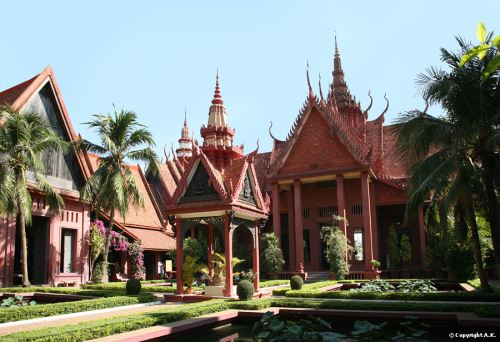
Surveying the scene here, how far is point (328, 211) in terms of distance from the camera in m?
25.3

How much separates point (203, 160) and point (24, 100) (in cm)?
1066

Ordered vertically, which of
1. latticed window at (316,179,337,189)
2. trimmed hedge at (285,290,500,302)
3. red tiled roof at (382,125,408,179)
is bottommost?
trimmed hedge at (285,290,500,302)

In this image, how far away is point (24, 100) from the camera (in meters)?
19.6

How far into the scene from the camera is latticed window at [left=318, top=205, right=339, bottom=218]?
25.0m

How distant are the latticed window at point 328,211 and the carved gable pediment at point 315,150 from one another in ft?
8.39

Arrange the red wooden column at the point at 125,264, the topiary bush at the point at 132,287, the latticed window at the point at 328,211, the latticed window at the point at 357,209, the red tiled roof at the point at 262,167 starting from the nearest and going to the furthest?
the topiary bush at the point at 132,287, the latticed window at the point at 357,209, the red wooden column at the point at 125,264, the latticed window at the point at 328,211, the red tiled roof at the point at 262,167

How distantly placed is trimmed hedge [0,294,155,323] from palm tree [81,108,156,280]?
330 inches

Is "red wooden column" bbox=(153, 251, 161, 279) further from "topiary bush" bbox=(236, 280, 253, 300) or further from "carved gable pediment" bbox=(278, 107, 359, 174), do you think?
"topiary bush" bbox=(236, 280, 253, 300)

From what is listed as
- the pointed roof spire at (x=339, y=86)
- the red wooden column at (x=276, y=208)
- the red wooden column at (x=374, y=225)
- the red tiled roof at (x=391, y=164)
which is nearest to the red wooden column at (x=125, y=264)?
the red wooden column at (x=276, y=208)

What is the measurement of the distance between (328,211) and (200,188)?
1333 centimetres

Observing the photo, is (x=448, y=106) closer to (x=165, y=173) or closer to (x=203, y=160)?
(x=203, y=160)

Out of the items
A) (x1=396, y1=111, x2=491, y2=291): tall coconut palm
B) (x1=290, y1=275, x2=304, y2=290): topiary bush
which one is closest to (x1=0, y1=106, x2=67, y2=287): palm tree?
(x1=290, y1=275, x2=304, y2=290): topiary bush

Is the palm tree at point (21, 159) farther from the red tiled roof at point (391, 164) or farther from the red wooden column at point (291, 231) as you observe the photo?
the red tiled roof at point (391, 164)

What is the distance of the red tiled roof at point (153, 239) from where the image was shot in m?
25.0
